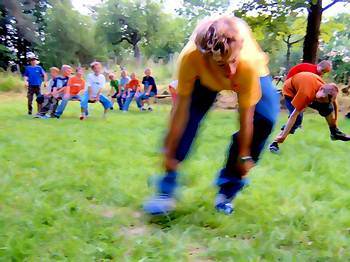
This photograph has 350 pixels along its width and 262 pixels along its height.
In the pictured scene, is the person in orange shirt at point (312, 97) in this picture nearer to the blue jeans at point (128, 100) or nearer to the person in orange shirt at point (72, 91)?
the person in orange shirt at point (72, 91)

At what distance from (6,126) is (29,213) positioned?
5.97m

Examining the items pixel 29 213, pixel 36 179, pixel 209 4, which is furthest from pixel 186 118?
pixel 209 4

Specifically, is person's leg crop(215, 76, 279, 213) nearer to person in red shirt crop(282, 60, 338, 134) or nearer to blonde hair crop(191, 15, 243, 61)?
blonde hair crop(191, 15, 243, 61)

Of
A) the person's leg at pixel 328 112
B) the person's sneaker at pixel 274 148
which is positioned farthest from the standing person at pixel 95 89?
the person's leg at pixel 328 112

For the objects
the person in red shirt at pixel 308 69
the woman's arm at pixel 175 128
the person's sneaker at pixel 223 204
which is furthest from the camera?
the person in red shirt at pixel 308 69

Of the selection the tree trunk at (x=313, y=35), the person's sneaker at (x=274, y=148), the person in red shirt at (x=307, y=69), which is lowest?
the person's sneaker at (x=274, y=148)

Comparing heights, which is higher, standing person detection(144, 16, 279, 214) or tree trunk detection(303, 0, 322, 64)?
tree trunk detection(303, 0, 322, 64)

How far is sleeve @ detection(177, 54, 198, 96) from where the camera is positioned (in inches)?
109

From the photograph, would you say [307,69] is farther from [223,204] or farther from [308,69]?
[223,204]

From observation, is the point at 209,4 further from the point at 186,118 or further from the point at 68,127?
the point at 186,118

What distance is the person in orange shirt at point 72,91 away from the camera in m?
11.0

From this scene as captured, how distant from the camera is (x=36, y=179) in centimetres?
422

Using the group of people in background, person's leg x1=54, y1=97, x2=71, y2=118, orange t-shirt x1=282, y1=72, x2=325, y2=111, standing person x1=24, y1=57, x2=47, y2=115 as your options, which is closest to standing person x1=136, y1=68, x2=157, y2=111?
the group of people in background

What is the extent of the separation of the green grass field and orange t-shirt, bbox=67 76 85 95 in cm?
531
